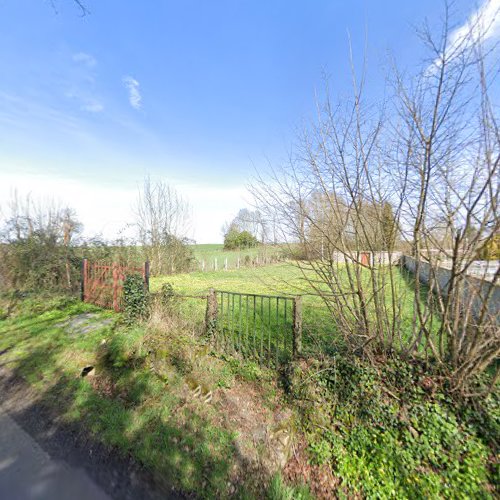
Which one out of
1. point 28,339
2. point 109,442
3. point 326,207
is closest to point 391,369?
point 326,207

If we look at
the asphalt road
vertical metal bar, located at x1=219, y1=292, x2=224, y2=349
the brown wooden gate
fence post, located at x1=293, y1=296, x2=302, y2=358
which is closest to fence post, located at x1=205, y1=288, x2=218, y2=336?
vertical metal bar, located at x1=219, y1=292, x2=224, y2=349

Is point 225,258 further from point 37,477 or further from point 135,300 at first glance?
point 37,477

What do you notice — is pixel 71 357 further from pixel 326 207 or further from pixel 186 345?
pixel 326 207

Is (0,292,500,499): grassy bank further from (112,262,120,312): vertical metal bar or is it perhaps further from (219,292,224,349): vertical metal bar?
(112,262,120,312): vertical metal bar

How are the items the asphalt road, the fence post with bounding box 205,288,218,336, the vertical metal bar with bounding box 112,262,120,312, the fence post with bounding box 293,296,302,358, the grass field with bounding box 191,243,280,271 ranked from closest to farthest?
the asphalt road
the fence post with bounding box 293,296,302,358
the fence post with bounding box 205,288,218,336
the vertical metal bar with bounding box 112,262,120,312
the grass field with bounding box 191,243,280,271

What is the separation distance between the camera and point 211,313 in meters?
4.25

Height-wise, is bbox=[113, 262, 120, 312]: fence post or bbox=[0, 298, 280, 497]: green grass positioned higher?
bbox=[113, 262, 120, 312]: fence post

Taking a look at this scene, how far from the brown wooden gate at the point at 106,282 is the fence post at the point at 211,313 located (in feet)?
6.76

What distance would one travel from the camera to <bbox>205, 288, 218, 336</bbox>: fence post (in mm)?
4176

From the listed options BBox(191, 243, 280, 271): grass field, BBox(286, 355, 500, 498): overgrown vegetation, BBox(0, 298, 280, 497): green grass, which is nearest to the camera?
BBox(286, 355, 500, 498): overgrown vegetation

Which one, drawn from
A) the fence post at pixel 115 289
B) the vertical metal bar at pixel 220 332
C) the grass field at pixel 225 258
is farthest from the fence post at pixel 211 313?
the grass field at pixel 225 258

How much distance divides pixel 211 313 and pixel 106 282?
14.1ft

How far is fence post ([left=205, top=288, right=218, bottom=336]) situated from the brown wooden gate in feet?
6.76

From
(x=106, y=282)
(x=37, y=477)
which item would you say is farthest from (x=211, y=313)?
(x=106, y=282)
